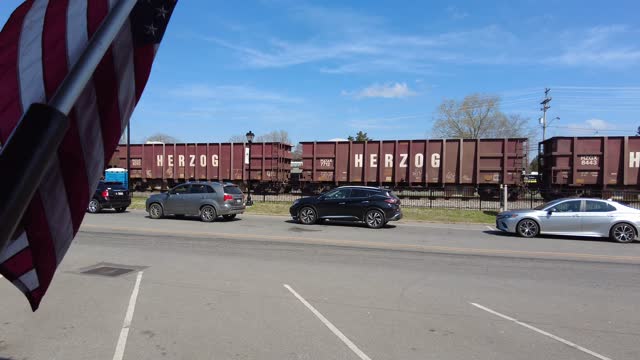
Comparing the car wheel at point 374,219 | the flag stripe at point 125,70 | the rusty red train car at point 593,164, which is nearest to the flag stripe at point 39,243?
the flag stripe at point 125,70

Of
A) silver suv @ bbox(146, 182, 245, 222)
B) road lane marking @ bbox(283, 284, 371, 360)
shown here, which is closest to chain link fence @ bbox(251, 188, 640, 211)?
silver suv @ bbox(146, 182, 245, 222)

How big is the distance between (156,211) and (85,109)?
730 inches

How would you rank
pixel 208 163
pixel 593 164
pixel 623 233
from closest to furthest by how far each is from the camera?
pixel 623 233 < pixel 593 164 < pixel 208 163

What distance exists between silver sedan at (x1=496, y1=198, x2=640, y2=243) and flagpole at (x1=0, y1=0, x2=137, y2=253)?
15.9 metres

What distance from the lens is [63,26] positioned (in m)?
1.78

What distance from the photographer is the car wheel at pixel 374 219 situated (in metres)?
17.4

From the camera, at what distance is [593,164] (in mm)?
23859

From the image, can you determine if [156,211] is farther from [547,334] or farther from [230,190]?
[547,334]

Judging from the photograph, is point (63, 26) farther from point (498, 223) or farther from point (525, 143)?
point (525, 143)

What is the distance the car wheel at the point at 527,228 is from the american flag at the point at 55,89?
15485mm

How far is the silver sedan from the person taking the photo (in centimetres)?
1466

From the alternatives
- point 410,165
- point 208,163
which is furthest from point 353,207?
point 208,163

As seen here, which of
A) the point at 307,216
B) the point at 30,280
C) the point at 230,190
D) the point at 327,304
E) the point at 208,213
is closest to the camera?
the point at 30,280

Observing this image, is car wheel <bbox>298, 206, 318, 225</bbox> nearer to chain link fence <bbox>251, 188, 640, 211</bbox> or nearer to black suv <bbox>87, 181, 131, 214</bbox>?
chain link fence <bbox>251, 188, 640, 211</bbox>
